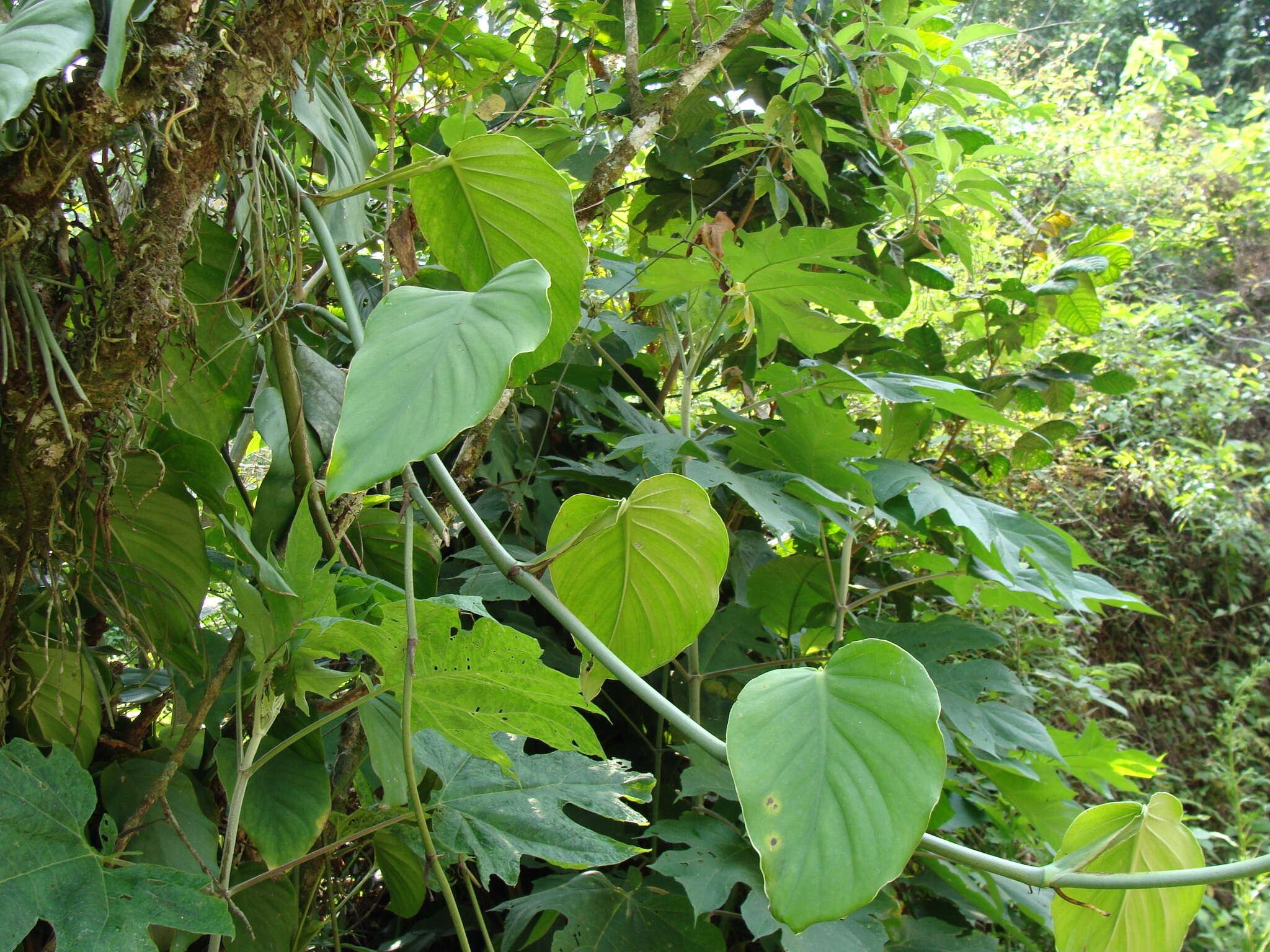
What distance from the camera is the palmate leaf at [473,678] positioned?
0.46m

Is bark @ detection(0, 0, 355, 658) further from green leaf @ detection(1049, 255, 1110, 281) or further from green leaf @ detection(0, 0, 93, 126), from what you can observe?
green leaf @ detection(1049, 255, 1110, 281)

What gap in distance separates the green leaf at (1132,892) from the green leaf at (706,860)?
28 cm

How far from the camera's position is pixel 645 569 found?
0.48m

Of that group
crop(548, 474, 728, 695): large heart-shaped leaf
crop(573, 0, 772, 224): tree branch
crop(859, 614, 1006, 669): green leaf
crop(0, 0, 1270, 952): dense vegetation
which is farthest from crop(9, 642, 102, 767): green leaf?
crop(859, 614, 1006, 669): green leaf

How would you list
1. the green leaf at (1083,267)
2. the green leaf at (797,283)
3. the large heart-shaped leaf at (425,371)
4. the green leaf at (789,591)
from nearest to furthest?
1. the large heart-shaped leaf at (425,371)
2. the green leaf at (797,283)
3. the green leaf at (789,591)
4. the green leaf at (1083,267)

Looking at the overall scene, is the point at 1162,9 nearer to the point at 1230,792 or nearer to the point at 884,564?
the point at 1230,792

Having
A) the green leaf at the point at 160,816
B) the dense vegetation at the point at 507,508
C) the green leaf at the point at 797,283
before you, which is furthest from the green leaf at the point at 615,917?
the green leaf at the point at 797,283

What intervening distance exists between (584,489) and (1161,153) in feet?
16.1

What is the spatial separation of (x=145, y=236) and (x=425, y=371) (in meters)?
0.25

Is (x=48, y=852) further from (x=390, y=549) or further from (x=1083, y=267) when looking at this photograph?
(x=1083, y=267)

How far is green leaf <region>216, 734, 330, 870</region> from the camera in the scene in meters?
0.51

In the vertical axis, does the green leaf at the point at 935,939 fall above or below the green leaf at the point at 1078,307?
below

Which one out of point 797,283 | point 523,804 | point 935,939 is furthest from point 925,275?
point 523,804

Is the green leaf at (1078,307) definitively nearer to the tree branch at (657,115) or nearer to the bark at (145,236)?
the tree branch at (657,115)
